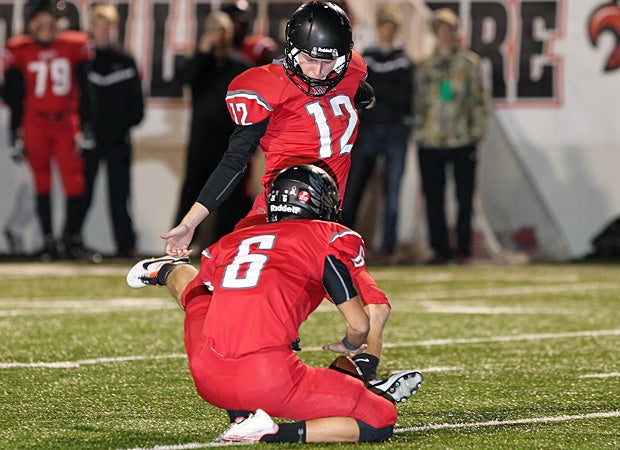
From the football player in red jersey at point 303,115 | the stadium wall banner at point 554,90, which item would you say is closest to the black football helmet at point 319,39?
the football player in red jersey at point 303,115

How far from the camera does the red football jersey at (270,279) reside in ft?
13.7

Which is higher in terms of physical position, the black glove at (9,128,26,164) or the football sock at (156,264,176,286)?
the football sock at (156,264,176,286)

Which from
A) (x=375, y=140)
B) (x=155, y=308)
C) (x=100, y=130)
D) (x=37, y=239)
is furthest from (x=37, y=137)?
(x=155, y=308)

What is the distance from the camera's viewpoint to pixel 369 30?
1211 cm

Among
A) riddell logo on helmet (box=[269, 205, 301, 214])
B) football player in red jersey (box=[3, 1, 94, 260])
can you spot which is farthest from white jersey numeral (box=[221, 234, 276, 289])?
football player in red jersey (box=[3, 1, 94, 260])

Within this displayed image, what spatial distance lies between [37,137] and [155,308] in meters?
→ 3.73

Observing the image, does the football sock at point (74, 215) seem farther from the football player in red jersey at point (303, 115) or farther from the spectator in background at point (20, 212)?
the football player in red jersey at point (303, 115)

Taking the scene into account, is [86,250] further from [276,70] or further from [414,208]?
[276,70]

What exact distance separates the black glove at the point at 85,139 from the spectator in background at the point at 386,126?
6.83ft

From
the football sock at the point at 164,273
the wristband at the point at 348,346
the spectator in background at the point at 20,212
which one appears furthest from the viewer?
the spectator in background at the point at 20,212

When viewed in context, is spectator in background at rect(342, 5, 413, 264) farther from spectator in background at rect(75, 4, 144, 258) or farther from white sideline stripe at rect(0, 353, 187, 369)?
white sideline stripe at rect(0, 353, 187, 369)

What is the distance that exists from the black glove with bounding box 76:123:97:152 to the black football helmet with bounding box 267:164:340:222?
721 cm

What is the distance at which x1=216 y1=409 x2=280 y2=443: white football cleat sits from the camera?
4117 millimetres

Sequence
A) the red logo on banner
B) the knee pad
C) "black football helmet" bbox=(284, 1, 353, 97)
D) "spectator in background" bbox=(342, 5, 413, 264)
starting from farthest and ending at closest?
the red logo on banner, "spectator in background" bbox=(342, 5, 413, 264), "black football helmet" bbox=(284, 1, 353, 97), the knee pad
